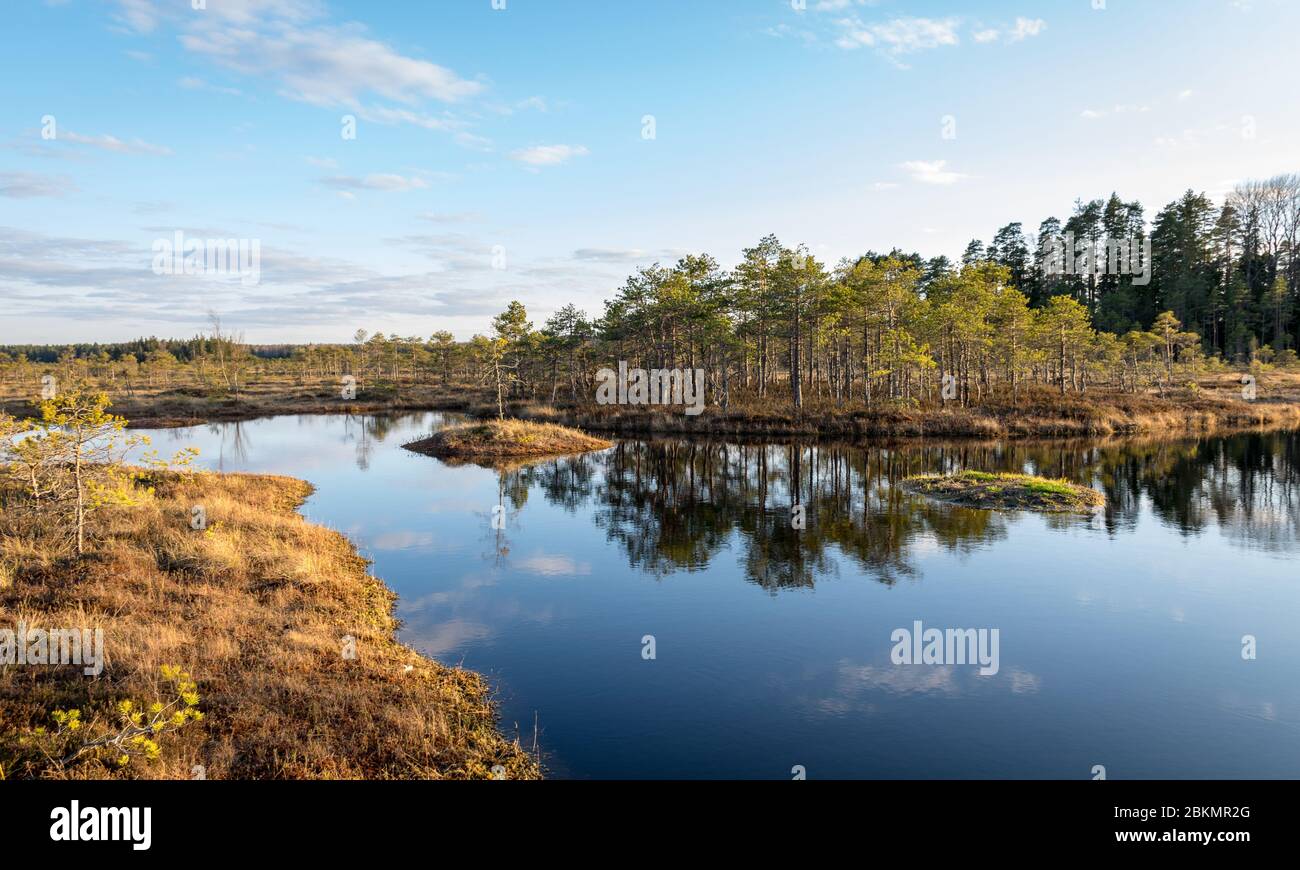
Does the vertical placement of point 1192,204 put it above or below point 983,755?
above

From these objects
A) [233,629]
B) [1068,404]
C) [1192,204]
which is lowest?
[233,629]

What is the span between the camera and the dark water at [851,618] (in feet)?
36.7

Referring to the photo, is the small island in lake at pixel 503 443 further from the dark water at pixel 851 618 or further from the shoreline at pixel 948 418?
the dark water at pixel 851 618

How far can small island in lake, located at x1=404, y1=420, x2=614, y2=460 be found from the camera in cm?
4988

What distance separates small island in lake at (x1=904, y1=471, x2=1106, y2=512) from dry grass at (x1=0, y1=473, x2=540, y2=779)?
25.5 meters

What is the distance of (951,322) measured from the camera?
6450cm

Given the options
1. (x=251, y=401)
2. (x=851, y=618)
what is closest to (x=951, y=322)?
(x=851, y=618)

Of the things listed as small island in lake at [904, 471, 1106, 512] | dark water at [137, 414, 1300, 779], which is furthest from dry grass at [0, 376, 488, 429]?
small island in lake at [904, 471, 1106, 512]

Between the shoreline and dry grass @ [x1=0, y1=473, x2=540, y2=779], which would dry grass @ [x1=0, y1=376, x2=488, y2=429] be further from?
dry grass @ [x1=0, y1=473, x2=540, y2=779]

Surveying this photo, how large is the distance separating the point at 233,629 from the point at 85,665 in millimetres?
2634

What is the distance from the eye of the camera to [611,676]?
13945 millimetres
